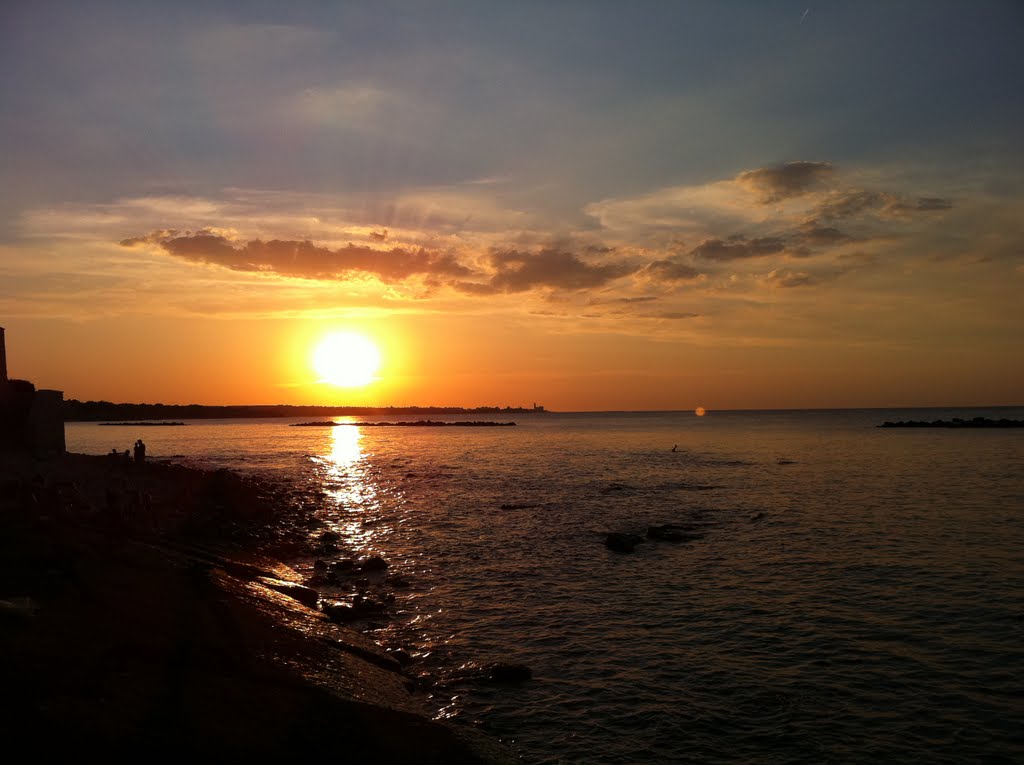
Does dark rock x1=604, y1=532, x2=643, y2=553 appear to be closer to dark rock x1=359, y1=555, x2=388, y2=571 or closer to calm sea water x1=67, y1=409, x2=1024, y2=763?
calm sea water x1=67, y1=409, x2=1024, y2=763

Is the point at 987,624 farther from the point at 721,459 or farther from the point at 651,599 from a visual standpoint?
the point at 721,459

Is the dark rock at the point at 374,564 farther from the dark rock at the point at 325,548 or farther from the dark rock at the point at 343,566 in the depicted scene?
the dark rock at the point at 325,548

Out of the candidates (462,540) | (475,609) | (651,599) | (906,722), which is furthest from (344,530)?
(906,722)

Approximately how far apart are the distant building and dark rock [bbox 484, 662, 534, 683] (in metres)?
39.0

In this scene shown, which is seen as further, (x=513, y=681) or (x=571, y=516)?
(x=571, y=516)

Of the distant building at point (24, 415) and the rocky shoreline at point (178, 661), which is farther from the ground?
the distant building at point (24, 415)

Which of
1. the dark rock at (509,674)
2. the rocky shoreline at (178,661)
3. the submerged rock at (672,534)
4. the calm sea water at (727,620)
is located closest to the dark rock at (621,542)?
the calm sea water at (727,620)

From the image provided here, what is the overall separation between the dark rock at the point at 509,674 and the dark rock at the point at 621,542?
13.8 meters

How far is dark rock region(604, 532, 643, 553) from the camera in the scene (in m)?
27.8

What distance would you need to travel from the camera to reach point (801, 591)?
829 inches

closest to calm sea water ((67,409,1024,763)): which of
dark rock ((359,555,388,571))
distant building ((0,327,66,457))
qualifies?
dark rock ((359,555,388,571))

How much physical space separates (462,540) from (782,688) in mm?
18531

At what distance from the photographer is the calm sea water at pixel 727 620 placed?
12.2 meters

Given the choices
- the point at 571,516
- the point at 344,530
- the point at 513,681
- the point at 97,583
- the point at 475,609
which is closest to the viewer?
the point at 97,583
